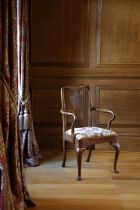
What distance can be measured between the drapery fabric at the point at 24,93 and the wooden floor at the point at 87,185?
0.63 ft

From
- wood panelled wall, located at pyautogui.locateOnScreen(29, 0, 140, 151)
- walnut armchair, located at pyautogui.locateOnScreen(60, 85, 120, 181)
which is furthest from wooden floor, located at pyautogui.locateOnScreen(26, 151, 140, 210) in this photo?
wood panelled wall, located at pyautogui.locateOnScreen(29, 0, 140, 151)

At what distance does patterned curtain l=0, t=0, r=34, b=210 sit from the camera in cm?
218

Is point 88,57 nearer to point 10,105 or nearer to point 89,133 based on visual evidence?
point 89,133

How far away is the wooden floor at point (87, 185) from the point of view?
2695 millimetres

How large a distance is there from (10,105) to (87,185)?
127 centimetres

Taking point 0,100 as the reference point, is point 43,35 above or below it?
above

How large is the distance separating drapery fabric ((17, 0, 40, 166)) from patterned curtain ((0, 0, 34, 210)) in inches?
42.0

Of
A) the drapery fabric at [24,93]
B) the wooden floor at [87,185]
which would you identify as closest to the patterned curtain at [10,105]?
the wooden floor at [87,185]

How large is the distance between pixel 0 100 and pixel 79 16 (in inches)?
80.8

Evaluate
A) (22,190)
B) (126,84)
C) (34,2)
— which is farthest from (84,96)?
(22,190)

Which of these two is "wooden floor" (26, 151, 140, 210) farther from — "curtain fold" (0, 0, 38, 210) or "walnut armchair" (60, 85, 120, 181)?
"curtain fold" (0, 0, 38, 210)

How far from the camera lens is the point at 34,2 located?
152 inches

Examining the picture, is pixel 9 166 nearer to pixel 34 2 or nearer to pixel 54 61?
pixel 54 61

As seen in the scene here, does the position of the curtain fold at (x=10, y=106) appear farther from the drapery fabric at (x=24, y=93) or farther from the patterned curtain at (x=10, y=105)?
the drapery fabric at (x=24, y=93)
